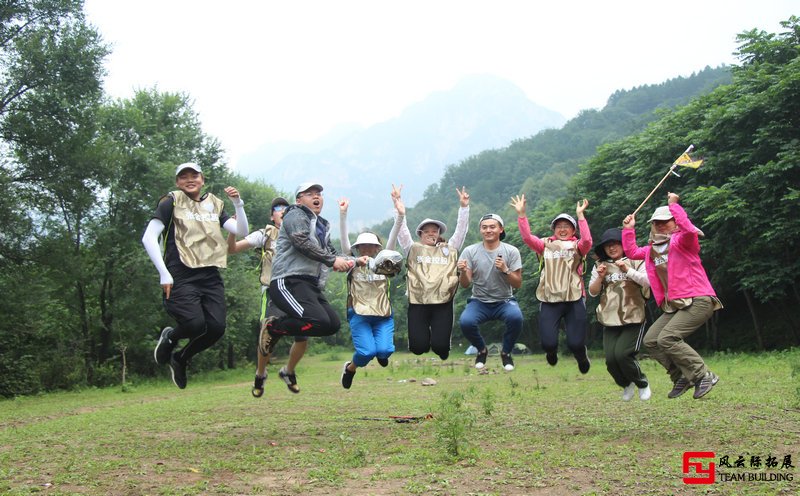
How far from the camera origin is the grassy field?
8609mm

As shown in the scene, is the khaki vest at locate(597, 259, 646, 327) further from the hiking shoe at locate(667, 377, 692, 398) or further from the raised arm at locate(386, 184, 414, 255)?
the raised arm at locate(386, 184, 414, 255)

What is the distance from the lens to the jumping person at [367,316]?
432 inches

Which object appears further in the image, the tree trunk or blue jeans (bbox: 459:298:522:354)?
the tree trunk

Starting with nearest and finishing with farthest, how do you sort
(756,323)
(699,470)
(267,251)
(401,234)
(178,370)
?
(699,470), (178,370), (401,234), (267,251), (756,323)

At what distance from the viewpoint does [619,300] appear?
35.6 ft

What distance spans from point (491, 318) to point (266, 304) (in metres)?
3.83

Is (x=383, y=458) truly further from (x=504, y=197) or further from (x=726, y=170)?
(x=504, y=197)

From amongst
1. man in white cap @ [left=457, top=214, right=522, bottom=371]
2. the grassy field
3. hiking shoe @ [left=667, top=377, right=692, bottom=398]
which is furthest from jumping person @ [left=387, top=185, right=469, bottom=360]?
hiking shoe @ [left=667, top=377, right=692, bottom=398]

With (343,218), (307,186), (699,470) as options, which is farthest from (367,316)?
(699,470)

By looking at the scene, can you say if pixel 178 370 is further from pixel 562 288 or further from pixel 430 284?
Answer: pixel 562 288

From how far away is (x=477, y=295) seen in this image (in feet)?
38.1

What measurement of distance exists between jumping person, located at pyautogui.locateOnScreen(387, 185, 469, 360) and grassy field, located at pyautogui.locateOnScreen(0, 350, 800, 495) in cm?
115

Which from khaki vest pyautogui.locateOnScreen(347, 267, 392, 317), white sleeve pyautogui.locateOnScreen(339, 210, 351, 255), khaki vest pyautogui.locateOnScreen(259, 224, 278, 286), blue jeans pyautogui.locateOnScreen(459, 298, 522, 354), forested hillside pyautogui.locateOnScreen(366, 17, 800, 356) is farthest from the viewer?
forested hillside pyautogui.locateOnScreen(366, 17, 800, 356)

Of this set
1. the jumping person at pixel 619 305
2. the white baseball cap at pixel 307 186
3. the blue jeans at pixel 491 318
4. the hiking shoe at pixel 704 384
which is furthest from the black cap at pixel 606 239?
the white baseball cap at pixel 307 186
